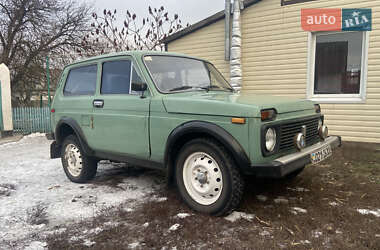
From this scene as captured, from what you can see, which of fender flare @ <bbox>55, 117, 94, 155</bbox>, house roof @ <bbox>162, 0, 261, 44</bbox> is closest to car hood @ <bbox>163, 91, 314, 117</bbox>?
fender flare @ <bbox>55, 117, 94, 155</bbox>

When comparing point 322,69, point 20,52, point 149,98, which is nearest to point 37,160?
point 149,98

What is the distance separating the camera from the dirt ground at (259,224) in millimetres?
2740

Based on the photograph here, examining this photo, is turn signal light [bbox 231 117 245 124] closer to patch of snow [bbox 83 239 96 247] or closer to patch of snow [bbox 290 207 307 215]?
patch of snow [bbox 290 207 307 215]

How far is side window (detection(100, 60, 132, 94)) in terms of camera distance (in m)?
4.04

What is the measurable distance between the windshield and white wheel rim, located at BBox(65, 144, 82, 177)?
204 centimetres

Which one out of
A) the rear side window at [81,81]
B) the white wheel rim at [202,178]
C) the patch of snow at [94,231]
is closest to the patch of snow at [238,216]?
the white wheel rim at [202,178]

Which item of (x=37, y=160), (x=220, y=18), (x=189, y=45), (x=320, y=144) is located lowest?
(x=37, y=160)

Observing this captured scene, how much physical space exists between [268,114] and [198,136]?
831 mm

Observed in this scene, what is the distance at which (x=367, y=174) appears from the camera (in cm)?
486

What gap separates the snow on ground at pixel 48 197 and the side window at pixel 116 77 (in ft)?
4.80

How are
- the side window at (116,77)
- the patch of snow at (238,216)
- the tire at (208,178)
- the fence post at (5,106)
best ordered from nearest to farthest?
the tire at (208,178) → the patch of snow at (238,216) → the side window at (116,77) → the fence post at (5,106)

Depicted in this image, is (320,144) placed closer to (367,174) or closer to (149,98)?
(367,174)

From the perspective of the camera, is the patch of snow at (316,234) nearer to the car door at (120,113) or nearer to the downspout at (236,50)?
the car door at (120,113)

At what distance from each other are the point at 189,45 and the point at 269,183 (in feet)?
21.7
